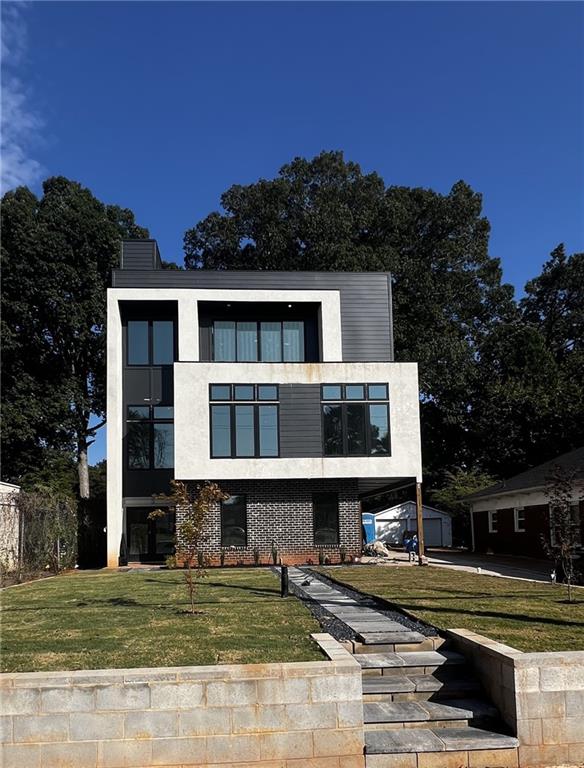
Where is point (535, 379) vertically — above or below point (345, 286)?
below

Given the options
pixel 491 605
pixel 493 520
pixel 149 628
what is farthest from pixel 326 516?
pixel 149 628

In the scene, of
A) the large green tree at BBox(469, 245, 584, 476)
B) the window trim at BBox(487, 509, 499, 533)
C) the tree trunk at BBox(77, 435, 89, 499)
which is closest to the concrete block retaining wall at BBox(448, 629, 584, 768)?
the window trim at BBox(487, 509, 499, 533)

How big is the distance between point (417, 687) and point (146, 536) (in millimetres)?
19245

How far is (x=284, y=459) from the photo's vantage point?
2255 centimetres

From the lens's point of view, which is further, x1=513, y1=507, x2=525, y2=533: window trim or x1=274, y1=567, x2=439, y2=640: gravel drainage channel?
x1=513, y1=507, x2=525, y2=533: window trim

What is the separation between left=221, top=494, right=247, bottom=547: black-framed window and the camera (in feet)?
74.9

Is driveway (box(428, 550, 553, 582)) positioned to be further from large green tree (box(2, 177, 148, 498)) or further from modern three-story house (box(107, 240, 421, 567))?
large green tree (box(2, 177, 148, 498))

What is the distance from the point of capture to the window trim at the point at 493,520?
27.3 meters

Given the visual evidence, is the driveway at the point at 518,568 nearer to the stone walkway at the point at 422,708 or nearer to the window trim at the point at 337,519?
the window trim at the point at 337,519

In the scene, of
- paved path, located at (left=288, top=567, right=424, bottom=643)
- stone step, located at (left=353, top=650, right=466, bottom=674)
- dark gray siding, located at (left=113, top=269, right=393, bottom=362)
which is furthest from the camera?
dark gray siding, located at (left=113, top=269, right=393, bottom=362)

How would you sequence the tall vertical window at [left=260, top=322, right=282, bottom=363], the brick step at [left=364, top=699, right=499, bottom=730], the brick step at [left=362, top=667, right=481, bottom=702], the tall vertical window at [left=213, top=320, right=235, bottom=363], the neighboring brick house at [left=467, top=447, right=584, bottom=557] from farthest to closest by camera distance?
the tall vertical window at [left=260, top=322, right=282, bottom=363] < the tall vertical window at [left=213, top=320, right=235, bottom=363] < the neighboring brick house at [left=467, top=447, right=584, bottom=557] < the brick step at [left=362, top=667, right=481, bottom=702] < the brick step at [left=364, top=699, right=499, bottom=730]

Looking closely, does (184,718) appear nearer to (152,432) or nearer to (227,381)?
(227,381)

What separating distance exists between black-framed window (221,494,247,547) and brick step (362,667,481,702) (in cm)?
1600

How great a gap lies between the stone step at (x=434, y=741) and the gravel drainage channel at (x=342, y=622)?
1796 mm
